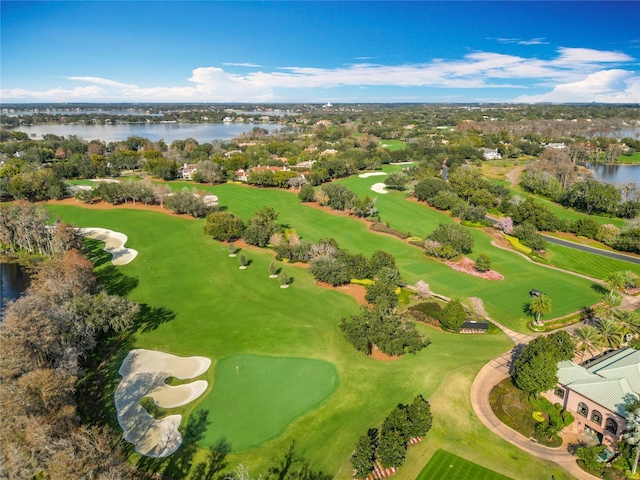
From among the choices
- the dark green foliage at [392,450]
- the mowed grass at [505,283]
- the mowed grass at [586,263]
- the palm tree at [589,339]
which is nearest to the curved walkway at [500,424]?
the palm tree at [589,339]

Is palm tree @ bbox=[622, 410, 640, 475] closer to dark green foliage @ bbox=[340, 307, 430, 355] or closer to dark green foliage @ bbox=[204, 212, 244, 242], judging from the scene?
dark green foliage @ bbox=[340, 307, 430, 355]

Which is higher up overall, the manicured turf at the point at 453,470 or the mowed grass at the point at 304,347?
the mowed grass at the point at 304,347

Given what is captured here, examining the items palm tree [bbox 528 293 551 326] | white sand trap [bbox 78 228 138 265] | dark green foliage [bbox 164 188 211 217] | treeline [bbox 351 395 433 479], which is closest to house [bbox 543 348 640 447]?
palm tree [bbox 528 293 551 326]

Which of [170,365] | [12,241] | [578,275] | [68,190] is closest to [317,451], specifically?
[170,365]

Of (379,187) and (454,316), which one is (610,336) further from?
(379,187)

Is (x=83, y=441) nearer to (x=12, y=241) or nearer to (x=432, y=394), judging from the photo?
(x=432, y=394)

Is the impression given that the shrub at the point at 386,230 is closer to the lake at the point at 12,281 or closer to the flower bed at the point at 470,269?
the flower bed at the point at 470,269

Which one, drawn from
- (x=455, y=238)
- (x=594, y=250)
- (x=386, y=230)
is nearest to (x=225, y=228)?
(x=386, y=230)
